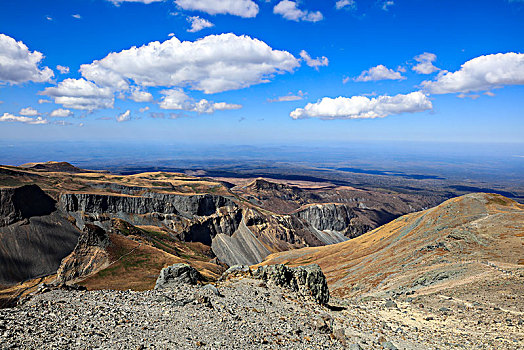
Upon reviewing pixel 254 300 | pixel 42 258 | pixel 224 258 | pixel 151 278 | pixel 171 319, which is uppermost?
pixel 171 319

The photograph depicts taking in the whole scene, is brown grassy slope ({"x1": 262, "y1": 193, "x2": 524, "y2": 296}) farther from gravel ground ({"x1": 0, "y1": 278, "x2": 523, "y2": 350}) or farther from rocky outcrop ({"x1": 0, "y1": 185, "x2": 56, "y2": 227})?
rocky outcrop ({"x1": 0, "y1": 185, "x2": 56, "y2": 227})

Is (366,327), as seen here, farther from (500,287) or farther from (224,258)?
(224,258)

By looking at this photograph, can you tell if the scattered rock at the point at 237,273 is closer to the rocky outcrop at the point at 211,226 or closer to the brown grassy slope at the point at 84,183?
the rocky outcrop at the point at 211,226

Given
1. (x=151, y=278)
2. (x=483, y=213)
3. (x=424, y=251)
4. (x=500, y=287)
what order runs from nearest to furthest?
1. (x=500, y=287)
2. (x=424, y=251)
3. (x=151, y=278)
4. (x=483, y=213)

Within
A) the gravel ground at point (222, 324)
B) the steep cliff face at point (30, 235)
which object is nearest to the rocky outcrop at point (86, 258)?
the steep cliff face at point (30, 235)

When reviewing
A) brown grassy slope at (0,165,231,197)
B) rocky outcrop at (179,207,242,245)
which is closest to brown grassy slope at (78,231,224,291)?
rocky outcrop at (179,207,242,245)

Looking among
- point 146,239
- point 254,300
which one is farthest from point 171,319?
point 146,239
